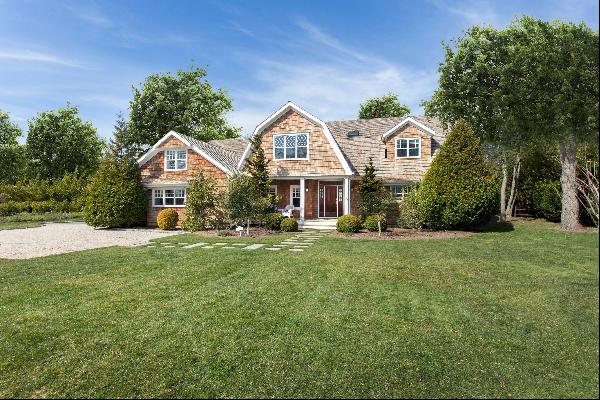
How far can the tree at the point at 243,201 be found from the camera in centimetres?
1792

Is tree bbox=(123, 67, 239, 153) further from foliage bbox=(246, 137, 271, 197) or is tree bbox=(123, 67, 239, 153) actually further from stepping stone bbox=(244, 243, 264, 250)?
stepping stone bbox=(244, 243, 264, 250)

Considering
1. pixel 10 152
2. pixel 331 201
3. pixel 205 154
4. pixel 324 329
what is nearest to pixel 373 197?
pixel 331 201

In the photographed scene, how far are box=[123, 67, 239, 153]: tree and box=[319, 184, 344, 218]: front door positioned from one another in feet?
69.4

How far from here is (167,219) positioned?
21672 mm

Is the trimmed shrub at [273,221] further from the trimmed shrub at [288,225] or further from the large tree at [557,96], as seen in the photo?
the large tree at [557,96]

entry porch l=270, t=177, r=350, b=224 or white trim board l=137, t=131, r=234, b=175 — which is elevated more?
white trim board l=137, t=131, r=234, b=175

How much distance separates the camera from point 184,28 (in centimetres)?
286

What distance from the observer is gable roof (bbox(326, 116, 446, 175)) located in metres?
23.1

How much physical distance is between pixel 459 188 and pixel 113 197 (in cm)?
1764

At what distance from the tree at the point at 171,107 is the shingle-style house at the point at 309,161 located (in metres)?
16.5

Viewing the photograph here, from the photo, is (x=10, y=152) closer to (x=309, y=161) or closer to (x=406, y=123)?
(x=309, y=161)

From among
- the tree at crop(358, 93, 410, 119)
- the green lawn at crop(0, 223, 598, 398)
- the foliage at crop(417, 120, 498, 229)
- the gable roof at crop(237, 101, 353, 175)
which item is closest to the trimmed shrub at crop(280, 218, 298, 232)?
the gable roof at crop(237, 101, 353, 175)

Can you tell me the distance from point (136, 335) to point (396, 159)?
65.9ft

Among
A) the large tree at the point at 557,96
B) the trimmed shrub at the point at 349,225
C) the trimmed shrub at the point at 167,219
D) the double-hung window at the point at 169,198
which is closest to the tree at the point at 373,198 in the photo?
the trimmed shrub at the point at 349,225
